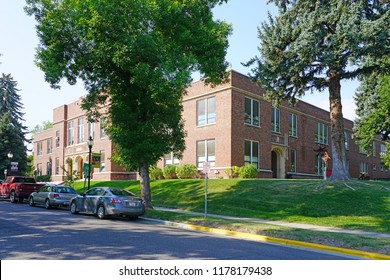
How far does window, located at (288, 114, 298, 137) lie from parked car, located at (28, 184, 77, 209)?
22.0 metres

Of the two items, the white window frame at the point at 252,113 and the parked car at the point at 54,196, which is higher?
the white window frame at the point at 252,113

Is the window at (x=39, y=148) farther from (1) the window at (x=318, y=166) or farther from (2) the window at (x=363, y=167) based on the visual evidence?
(2) the window at (x=363, y=167)

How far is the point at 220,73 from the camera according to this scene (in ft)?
69.4

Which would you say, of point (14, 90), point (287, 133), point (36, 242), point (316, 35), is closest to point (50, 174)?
point (14, 90)

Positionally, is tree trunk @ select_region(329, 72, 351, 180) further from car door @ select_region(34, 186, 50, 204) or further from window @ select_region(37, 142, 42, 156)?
window @ select_region(37, 142, 42, 156)

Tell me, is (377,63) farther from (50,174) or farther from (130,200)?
(50,174)

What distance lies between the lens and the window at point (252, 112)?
31.1 m

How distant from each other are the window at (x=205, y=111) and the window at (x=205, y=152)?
64.2 inches

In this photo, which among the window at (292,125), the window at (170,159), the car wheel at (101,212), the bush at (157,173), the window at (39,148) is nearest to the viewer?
the car wheel at (101,212)

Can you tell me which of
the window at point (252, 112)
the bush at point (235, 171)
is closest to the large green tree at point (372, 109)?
the window at point (252, 112)

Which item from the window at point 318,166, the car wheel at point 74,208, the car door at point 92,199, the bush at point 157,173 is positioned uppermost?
the window at point 318,166

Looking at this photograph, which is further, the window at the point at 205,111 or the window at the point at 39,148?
the window at the point at 39,148

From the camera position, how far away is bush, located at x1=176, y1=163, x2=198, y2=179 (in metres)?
30.4

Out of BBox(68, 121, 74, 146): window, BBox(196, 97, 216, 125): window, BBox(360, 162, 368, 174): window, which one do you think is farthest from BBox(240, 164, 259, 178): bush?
BBox(360, 162, 368, 174): window
